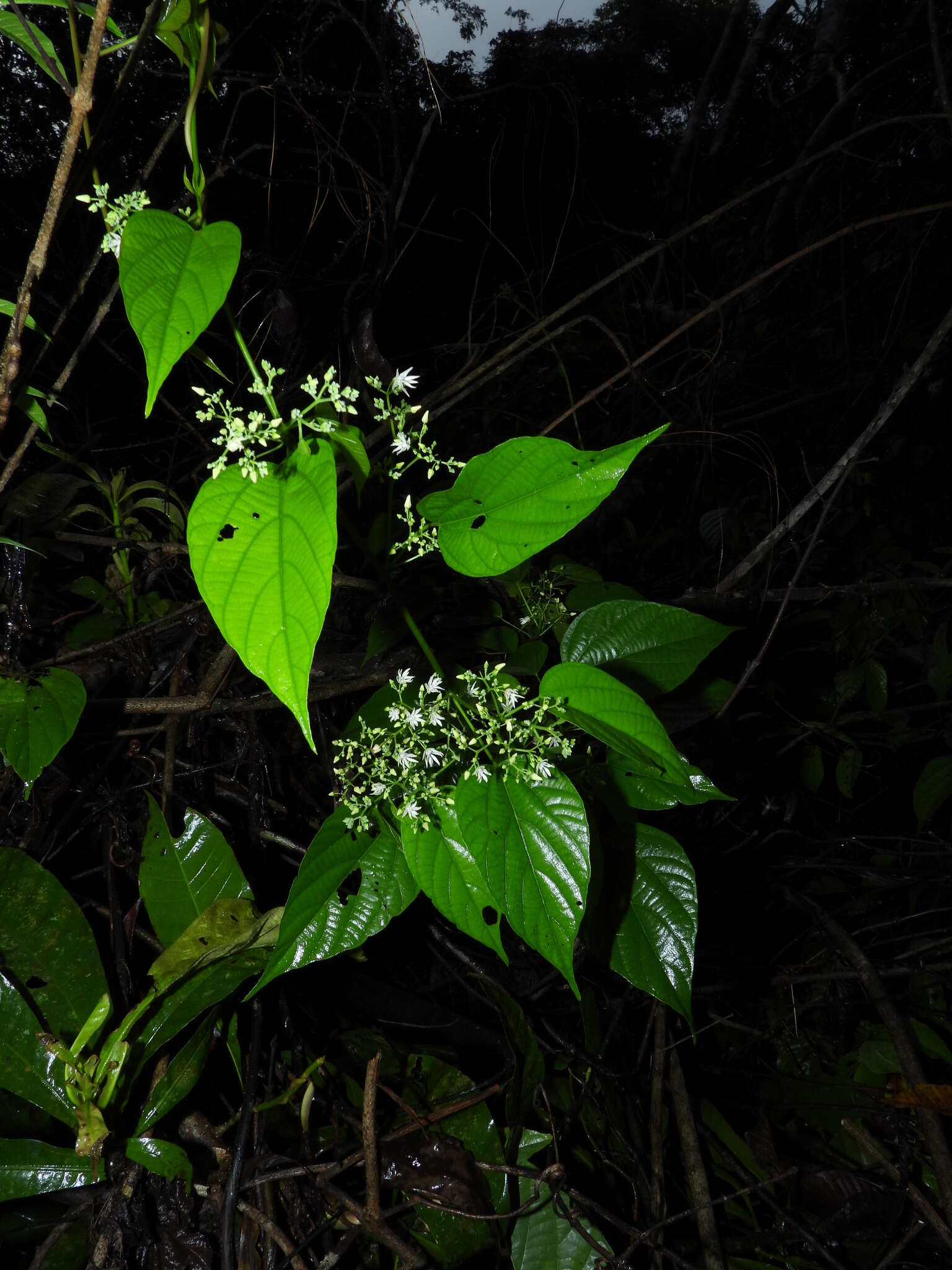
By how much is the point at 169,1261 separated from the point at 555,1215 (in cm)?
53

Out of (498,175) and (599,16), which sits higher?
(599,16)

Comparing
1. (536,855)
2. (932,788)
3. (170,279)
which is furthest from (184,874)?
(932,788)

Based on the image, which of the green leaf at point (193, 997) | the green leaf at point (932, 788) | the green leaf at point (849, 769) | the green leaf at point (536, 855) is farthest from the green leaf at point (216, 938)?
the green leaf at point (849, 769)

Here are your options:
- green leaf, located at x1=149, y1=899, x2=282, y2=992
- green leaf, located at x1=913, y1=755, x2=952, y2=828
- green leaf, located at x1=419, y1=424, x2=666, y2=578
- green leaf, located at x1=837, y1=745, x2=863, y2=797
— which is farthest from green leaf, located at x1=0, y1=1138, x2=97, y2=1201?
green leaf, located at x1=837, y1=745, x2=863, y2=797

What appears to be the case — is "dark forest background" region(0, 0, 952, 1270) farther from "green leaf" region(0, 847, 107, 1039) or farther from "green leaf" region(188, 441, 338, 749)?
"green leaf" region(188, 441, 338, 749)

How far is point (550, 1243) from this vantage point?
1.06m

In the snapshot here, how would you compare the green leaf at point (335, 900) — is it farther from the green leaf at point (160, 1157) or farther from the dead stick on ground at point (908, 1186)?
the dead stick on ground at point (908, 1186)

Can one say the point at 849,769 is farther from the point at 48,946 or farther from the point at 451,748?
the point at 48,946

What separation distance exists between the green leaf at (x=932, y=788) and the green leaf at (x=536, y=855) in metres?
1.24

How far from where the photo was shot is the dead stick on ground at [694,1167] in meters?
1.12

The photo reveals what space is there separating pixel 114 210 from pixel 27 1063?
42.3 inches

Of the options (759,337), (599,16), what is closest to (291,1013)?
(759,337)

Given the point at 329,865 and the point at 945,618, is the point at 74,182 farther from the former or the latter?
the point at 945,618

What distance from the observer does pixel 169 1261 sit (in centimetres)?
96
